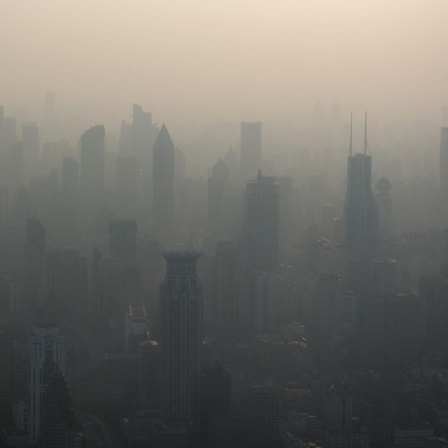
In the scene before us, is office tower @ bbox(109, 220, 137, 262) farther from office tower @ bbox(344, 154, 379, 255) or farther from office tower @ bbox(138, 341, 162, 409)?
office tower @ bbox(138, 341, 162, 409)

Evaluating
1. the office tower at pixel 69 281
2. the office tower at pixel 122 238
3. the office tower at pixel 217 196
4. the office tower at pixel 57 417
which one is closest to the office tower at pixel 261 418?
the office tower at pixel 57 417

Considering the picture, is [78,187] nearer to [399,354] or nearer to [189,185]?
[189,185]

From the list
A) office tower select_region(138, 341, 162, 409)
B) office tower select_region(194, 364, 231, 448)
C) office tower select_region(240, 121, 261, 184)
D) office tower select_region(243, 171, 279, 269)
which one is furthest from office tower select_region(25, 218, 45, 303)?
office tower select_region(194, 364, 231, 448)

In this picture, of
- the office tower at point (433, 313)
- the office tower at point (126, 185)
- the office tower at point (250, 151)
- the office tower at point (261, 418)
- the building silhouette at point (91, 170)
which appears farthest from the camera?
the office tower at point (126, 185)

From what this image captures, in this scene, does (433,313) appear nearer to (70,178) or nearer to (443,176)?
(443,176)

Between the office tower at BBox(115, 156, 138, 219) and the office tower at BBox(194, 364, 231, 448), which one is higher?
the office tower at BBox(115, 156, 138, 219)

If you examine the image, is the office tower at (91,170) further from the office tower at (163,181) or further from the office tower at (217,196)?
the office tower at (217,196)
